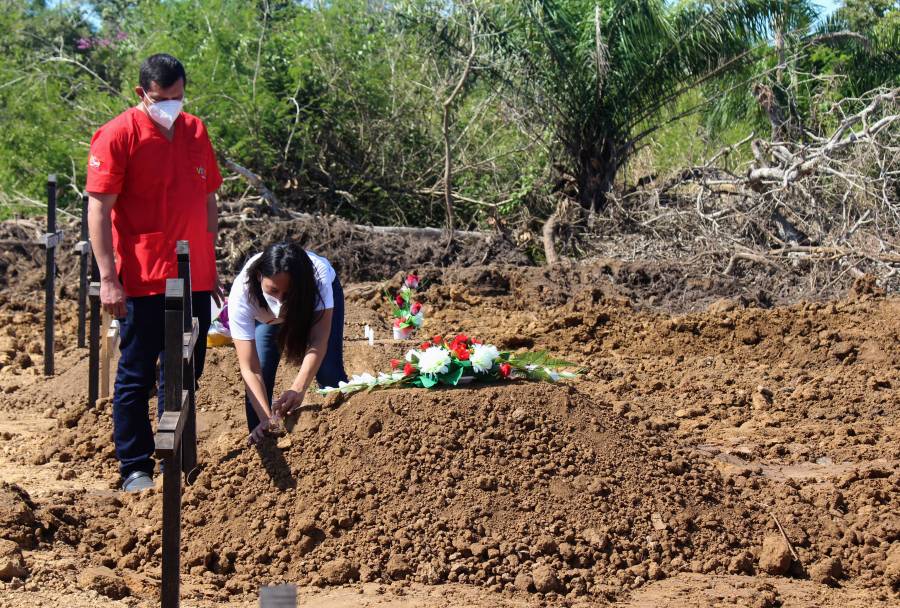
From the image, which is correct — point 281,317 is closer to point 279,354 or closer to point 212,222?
point 279,354

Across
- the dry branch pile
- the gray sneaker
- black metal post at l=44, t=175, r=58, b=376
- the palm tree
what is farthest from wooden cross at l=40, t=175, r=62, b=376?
the palm tree

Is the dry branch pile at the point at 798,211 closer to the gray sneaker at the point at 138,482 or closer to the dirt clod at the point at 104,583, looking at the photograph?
the gray sneaker at the point at 138,482

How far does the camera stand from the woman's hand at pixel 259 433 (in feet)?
15.5

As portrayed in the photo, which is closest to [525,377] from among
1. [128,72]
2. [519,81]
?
[519,81]

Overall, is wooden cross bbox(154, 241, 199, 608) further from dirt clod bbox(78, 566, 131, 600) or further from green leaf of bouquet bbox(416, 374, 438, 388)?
green leaf of bouquet bbox(416, 374, 438, 388)

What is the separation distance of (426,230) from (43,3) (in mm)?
18797

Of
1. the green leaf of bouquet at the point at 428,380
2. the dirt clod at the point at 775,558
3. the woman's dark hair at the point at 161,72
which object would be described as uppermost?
the woman's dark hair at the point at 161,72

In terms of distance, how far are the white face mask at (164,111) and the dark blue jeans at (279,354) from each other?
1.02m

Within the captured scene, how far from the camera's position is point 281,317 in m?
→ 4.91

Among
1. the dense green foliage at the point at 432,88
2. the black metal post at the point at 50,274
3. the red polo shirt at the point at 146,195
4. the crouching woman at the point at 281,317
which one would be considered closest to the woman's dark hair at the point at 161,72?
the red polo shirt at the point at 146,195

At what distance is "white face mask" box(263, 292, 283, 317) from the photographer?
4898 millimetres

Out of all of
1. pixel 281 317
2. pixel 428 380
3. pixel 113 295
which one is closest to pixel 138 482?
pixel 113 295

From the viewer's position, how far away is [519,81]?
559 inches

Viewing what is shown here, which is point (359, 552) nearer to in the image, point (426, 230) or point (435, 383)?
point (435, 383)
